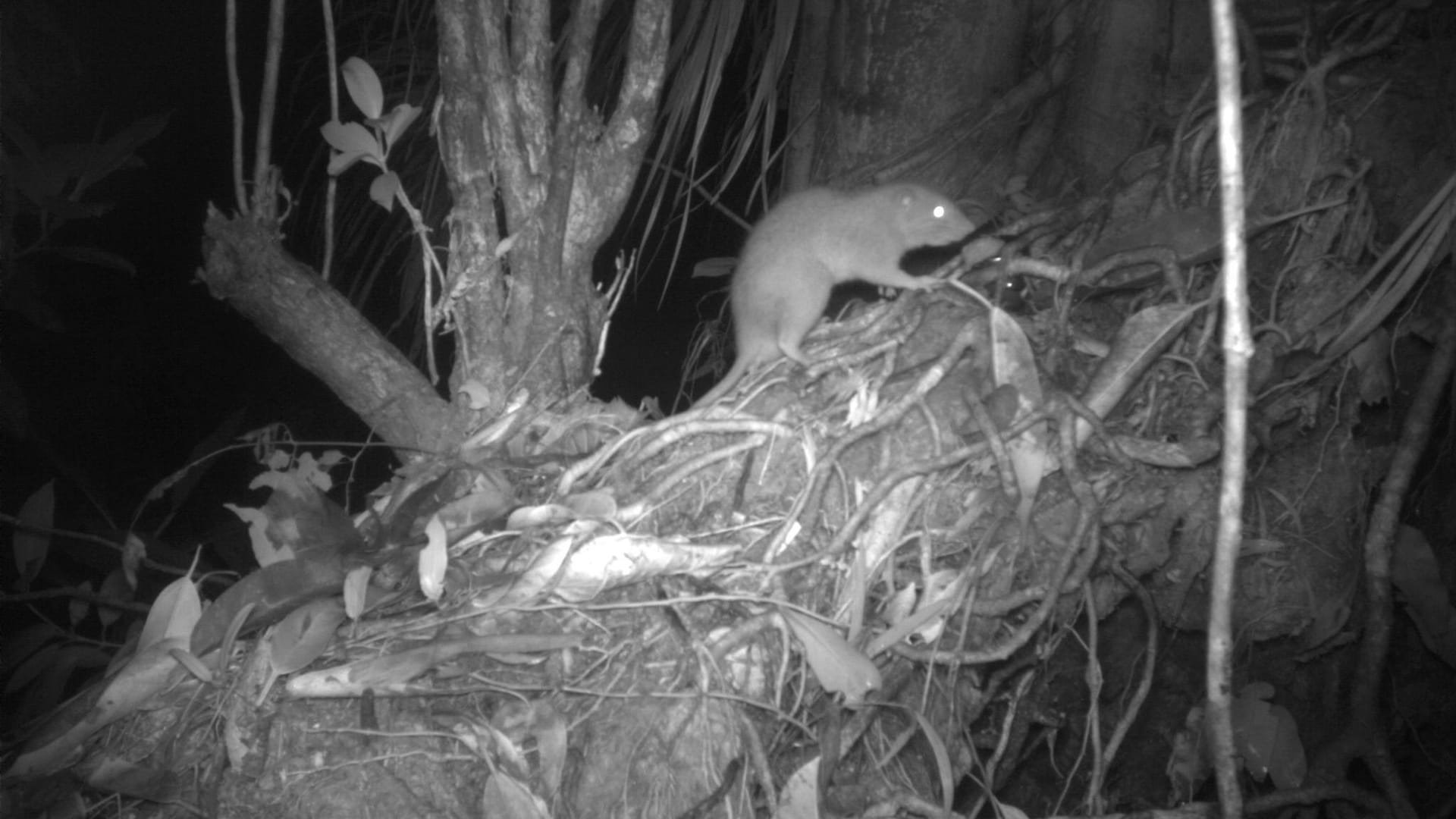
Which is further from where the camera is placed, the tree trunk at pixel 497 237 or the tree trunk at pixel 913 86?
the tree trunk at pixel 913 86

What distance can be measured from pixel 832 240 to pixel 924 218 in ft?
0.98

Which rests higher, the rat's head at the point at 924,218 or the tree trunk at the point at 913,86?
the tree trunk at the point at 913,86

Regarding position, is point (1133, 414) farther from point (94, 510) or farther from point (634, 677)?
point (94, 510)

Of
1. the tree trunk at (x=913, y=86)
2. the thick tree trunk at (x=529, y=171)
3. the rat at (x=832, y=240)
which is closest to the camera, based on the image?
the thick tree trunk at (x=529, y=171)

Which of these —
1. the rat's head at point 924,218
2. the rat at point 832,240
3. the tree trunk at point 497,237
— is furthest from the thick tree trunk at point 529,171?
the rat's head at point 924,218

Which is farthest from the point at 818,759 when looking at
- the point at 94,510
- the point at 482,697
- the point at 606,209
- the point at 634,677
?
the point at 94,510

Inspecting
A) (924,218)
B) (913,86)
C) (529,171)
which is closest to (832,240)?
(924,218)

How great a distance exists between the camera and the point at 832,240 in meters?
3.08

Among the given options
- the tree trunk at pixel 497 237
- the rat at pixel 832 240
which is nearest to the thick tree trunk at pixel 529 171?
the tree trunk at pixel 497 237

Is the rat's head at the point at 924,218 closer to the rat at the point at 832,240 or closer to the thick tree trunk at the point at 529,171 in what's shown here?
the rat at the point at 832,240

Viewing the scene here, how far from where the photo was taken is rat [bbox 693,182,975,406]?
9.96ft

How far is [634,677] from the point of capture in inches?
75.3

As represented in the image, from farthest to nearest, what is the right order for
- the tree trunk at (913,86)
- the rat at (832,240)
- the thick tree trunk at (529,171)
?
the tree trunk at (913,86) → the rat at (832,240) → the thick tree trunk at (529,171)

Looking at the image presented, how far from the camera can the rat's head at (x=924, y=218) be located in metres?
3.11
